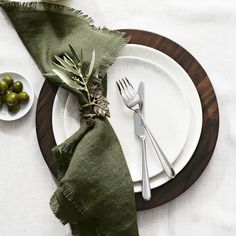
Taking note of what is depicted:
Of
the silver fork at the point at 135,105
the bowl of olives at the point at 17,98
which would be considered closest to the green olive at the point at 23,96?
the bowl of olives at the point at 17,98

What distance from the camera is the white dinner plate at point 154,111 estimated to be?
959mm

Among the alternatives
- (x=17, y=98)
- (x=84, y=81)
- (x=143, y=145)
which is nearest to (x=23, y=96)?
(x=17, y=98)

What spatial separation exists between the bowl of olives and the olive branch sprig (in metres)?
0.08

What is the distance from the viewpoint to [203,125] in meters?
0.97

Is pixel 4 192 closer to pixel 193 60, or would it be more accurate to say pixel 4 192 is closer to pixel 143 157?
pixel 143 157

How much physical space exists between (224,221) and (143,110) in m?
0.26

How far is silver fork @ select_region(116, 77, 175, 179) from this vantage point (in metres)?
0.94

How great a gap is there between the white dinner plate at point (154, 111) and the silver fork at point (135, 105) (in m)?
0.01

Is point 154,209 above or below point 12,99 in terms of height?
below

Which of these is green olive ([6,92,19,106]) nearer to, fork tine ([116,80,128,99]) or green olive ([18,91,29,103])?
green olive ([18,91,29,103])

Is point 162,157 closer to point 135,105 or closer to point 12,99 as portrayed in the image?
point 135,105

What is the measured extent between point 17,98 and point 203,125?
13.6 inches

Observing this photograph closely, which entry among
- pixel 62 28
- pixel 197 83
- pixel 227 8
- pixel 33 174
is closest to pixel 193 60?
pixel 197 83

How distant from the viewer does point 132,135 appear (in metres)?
0.97
